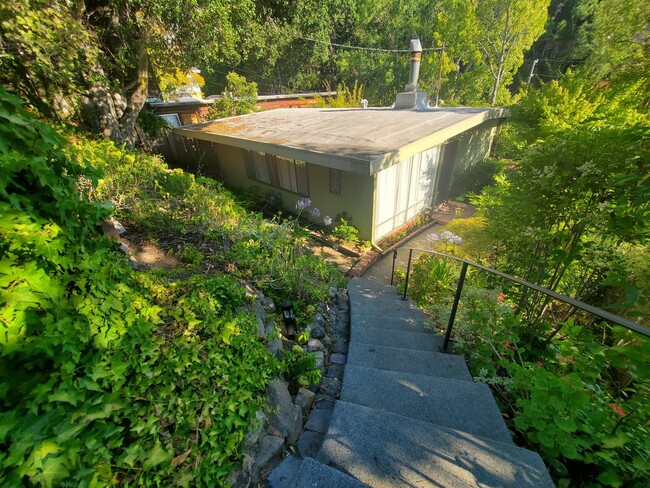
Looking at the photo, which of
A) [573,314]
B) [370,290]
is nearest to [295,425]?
[573,314]

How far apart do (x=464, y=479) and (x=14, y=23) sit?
7769 millimetres

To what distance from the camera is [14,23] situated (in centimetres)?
414

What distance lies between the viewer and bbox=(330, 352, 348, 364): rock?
3208 mm

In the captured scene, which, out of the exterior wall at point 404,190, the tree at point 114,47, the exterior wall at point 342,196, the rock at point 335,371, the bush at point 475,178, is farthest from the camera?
the bush at point 475,178

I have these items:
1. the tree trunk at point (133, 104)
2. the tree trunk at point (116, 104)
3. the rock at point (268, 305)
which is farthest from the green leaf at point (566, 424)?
the tree trunk at point (133, 104)

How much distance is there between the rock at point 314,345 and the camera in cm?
319

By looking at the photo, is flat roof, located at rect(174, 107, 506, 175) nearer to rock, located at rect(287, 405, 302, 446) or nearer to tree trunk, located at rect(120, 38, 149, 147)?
tree trunk, located at rect(120, 38, 149, 147)

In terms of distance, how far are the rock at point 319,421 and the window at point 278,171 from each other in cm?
657

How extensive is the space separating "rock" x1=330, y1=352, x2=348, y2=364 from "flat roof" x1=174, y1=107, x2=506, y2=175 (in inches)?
133

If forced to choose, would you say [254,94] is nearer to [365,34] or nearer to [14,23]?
[14,23]

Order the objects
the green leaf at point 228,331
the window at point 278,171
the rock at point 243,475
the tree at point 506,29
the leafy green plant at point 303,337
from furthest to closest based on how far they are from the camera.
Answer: the tree at point 506,29 < the window at point 278,171 < the leafy green plant at point 303,337 < the green leaf at point 228,331 < the rock at point 243,475

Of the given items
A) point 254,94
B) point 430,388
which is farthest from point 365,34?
point 430,388

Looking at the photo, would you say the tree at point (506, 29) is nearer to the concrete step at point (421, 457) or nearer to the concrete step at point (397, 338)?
the concrete step at point (397, 338)

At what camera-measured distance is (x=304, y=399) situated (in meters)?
2.41
